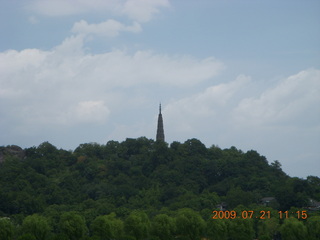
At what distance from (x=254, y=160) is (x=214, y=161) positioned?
6.38m

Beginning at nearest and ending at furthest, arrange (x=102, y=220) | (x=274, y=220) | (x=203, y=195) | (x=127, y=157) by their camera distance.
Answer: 1. (x=102, y=220)
2. (x=274, y=220)
3. (x=203, y=195)
4. (x=127, y=157)

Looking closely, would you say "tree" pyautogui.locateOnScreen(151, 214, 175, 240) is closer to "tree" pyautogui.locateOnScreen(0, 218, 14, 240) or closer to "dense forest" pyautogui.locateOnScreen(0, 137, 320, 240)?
"dense forest" pyautogui.locateOnScreen(0, 137, 320, 240)

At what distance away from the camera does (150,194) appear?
8631cm

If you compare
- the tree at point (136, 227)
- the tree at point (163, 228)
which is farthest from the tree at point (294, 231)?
the tree at point (136, 227)

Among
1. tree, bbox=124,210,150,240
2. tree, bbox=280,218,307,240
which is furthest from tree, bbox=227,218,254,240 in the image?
tree, bbox=124,210,150,240

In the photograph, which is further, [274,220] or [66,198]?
[66,198]

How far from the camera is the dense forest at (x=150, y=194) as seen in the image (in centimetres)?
5888

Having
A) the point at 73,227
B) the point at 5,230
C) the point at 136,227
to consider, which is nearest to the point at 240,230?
the point at 136,227

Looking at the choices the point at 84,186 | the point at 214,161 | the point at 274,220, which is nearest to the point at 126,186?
the point at 84,186

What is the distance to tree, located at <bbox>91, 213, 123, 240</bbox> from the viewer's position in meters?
57.2

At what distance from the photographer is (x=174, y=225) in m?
59.6

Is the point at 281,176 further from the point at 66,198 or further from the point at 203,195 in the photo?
the point at 66,198

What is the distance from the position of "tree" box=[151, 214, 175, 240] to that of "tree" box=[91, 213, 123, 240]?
10.8 feet
